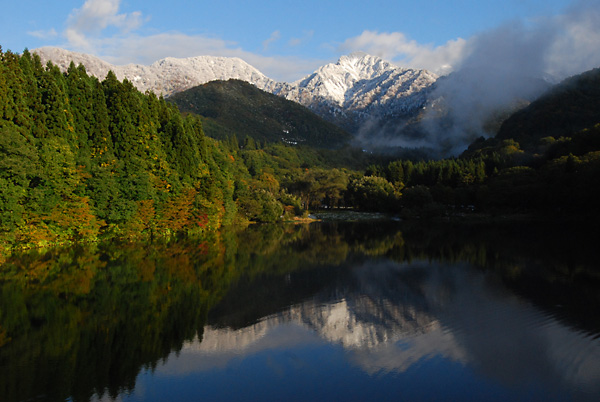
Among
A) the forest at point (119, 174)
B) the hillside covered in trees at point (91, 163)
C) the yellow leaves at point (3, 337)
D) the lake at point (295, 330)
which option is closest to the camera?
the lake at point (295, 330)

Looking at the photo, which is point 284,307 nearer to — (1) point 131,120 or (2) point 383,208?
(1) point 131,120

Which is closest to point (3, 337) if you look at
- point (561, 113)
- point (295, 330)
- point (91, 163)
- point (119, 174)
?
point (295, 330)

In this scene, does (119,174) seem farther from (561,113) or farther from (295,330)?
(561,113)

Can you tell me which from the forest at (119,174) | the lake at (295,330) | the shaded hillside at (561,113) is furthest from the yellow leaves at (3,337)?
the shaded hillside at (561,113)

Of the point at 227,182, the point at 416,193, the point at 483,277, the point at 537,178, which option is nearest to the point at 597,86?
the point at 537,178

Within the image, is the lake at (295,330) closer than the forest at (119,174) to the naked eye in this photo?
Yes

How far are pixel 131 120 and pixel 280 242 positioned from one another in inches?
740

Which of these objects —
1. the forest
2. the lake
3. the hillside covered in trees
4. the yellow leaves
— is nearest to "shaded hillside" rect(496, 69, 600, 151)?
the forest

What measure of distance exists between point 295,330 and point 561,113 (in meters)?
160

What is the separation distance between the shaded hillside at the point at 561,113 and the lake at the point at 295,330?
127 metres

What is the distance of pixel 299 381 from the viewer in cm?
1030

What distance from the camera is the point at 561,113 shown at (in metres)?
144

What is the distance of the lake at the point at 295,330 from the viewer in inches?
390

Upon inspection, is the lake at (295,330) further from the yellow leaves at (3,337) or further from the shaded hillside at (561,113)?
the shaded hillside at (561,113)
